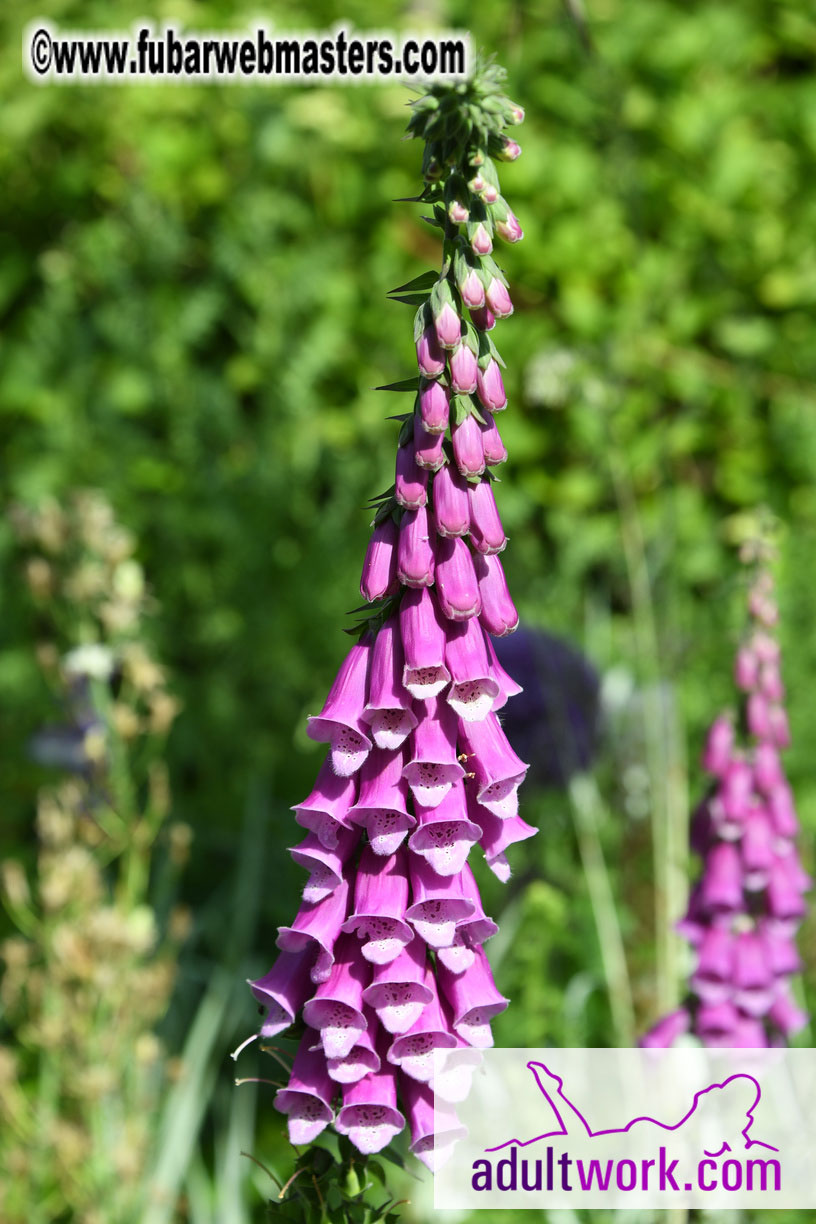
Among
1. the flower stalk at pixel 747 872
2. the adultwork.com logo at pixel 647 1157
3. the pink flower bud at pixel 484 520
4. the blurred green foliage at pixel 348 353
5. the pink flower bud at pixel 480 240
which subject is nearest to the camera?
the pink flower bud at pixel 480 240

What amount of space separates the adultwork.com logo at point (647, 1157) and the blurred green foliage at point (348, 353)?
1.11 m

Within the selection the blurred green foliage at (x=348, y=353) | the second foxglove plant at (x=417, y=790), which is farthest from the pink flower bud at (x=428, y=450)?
the blurred green foliage at (x=348, y=353)

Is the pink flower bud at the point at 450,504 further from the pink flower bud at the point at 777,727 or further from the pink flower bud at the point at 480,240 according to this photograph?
the pink flower bud at the point at 777,727

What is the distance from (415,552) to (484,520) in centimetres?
8

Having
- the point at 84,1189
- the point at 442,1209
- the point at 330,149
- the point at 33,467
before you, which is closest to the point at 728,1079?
the point at 442,1209

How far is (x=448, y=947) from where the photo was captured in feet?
3.97

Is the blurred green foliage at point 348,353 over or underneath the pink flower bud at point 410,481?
over

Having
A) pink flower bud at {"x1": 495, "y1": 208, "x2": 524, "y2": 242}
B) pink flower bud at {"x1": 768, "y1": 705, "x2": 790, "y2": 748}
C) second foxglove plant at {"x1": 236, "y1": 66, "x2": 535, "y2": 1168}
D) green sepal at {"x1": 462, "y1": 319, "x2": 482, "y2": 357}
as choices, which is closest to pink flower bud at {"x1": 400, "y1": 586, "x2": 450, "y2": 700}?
second foxglove plant at {"x1": 236, "y1": 66, "x2": 535, "y2": 1168}

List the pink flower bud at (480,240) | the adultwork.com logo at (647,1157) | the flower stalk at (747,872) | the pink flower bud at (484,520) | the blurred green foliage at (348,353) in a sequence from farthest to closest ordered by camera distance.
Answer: the blurred green foliage at (348,353) → the flower stalk at (747,872) → the adultwork.com logo at (647,1157) → the pink flower bud at (484,520) → the pink flower bud at (480,240)

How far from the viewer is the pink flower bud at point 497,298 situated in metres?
1.09

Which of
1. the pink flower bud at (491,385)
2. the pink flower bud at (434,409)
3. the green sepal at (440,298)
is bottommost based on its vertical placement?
the pink flower bud at (434,409)

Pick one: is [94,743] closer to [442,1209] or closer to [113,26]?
[442,1209]

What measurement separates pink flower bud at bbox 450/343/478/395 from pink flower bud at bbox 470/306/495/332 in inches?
1.5

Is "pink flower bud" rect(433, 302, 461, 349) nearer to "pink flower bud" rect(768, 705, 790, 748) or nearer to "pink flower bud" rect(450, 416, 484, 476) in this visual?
"pink flower bud" rect(450, 416, 484, 476)
